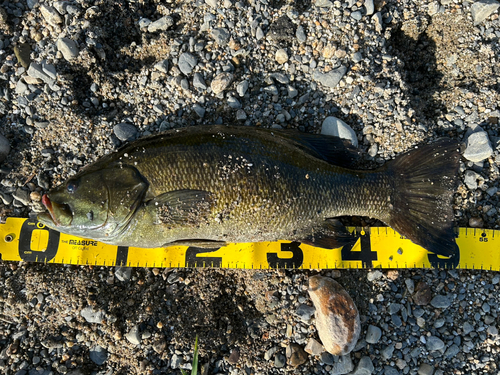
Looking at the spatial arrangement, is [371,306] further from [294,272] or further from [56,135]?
[56,135]

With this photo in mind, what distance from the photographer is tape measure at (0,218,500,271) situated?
11.9 ft

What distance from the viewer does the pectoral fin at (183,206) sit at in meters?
2.97

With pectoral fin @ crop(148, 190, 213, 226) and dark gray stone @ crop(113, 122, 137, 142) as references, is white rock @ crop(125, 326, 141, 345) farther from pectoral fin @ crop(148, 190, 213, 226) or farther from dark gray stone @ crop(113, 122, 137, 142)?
dark gray stone @ crop(113, 122, 137, 142)

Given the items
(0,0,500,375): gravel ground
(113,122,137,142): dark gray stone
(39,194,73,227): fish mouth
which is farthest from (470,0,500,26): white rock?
(39,194,73,227): fish mouth

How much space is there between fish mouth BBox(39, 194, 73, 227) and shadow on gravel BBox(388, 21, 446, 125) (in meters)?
3.94

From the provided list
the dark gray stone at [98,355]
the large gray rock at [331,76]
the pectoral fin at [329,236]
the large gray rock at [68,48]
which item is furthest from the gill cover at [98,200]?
the large gray rock at [331,76]

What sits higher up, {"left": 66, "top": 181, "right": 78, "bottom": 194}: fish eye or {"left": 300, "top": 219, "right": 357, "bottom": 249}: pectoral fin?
{"left": 66, "top": 181, "right": 78, "bottom": 194}: fish eye

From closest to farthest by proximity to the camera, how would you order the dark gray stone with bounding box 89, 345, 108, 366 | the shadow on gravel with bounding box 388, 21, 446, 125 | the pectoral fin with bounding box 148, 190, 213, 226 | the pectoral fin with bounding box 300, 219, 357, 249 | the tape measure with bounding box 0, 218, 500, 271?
the pectoral fin with bounding box 148, 190, 213, 226 → the pectoral fin with bounding box 300, 219, 357, 249 → the dark gray stone with bounding box 89, 345, 108, 366 → the tape measure with bounding box 0, 218, 500, 271 → the shadow on gravel with bounding box 388, 21, 446, 125

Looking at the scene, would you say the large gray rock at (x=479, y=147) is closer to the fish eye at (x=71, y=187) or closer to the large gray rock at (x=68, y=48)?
the fish eye at (x=71, y=187)

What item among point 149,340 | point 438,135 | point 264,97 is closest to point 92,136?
point 264,97

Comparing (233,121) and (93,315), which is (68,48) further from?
(93,315)

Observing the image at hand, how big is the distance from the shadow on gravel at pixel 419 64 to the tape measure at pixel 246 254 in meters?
1.61

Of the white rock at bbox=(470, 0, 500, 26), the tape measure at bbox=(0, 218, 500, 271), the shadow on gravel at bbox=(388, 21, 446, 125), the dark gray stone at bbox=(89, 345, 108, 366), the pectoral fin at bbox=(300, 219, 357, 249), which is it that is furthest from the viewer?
the shadow on gravel at bbox=(388, 21, 446, 125)

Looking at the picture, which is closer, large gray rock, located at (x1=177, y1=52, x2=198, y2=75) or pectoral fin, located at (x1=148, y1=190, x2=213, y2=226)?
pectoral fin, located at (x1=148, y1=190, x2=213, y2=226)
